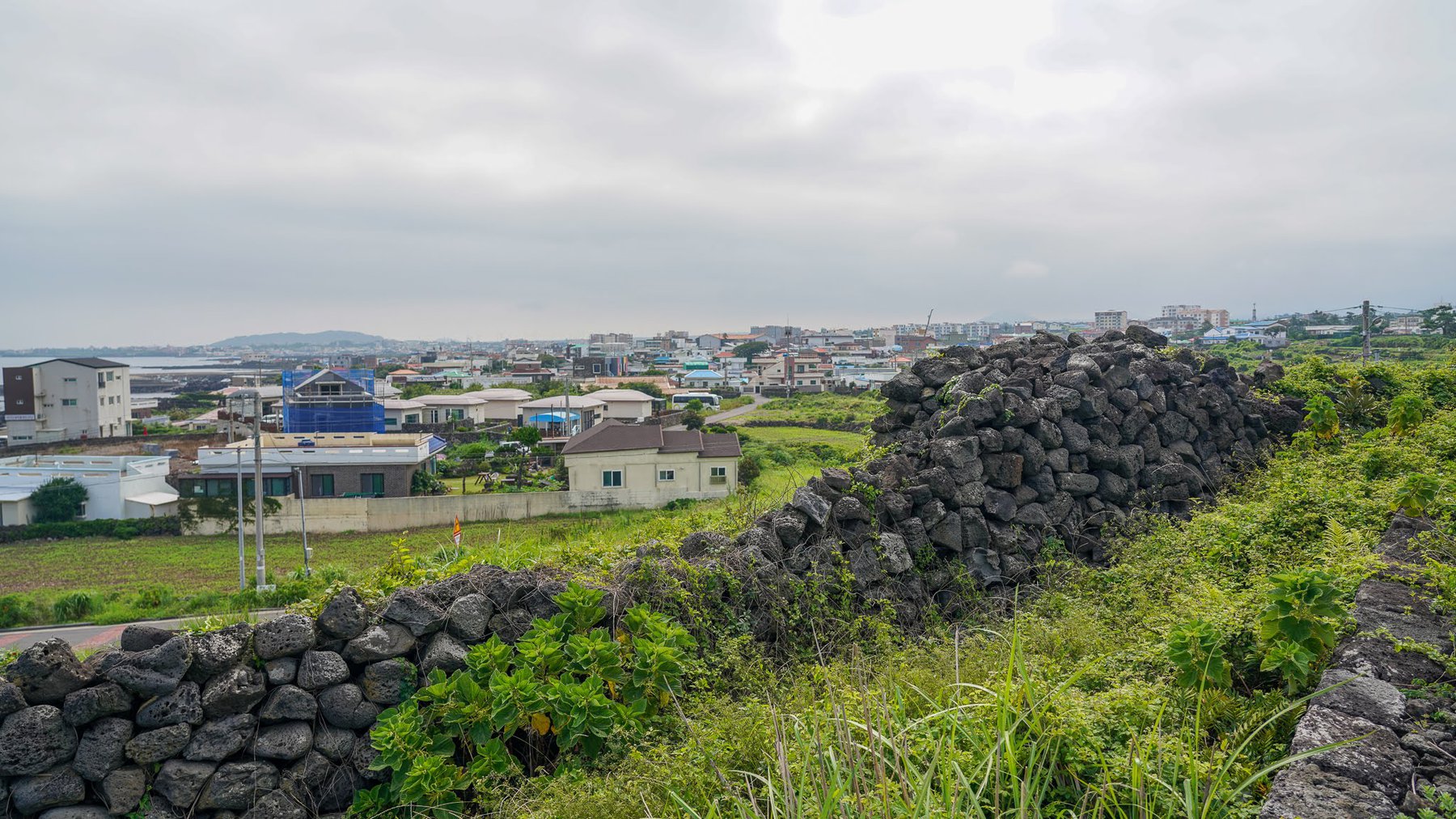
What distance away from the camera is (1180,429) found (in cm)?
771

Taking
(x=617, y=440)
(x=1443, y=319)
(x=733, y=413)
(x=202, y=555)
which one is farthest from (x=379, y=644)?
(x=733, y=413)

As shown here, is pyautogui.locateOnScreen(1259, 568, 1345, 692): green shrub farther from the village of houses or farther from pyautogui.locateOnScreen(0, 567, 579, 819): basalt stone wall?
the village of houses

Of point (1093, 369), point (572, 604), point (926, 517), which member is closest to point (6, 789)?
point (572, 604)

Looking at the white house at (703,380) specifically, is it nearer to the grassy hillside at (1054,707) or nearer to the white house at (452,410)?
the white house at (452,410)

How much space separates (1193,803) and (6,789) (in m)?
5.06

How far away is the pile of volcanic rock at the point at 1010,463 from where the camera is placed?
570 cm

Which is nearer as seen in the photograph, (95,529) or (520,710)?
(520,710)

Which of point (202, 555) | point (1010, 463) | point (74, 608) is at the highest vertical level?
point (1010, 463)

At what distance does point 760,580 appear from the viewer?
5.16 m

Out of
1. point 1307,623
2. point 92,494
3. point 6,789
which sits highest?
point 1307,623

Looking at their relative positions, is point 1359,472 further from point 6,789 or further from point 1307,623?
point 6,789

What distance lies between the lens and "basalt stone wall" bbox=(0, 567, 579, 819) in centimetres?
381

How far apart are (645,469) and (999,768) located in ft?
80.3

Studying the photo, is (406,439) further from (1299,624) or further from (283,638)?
(1299,624)
